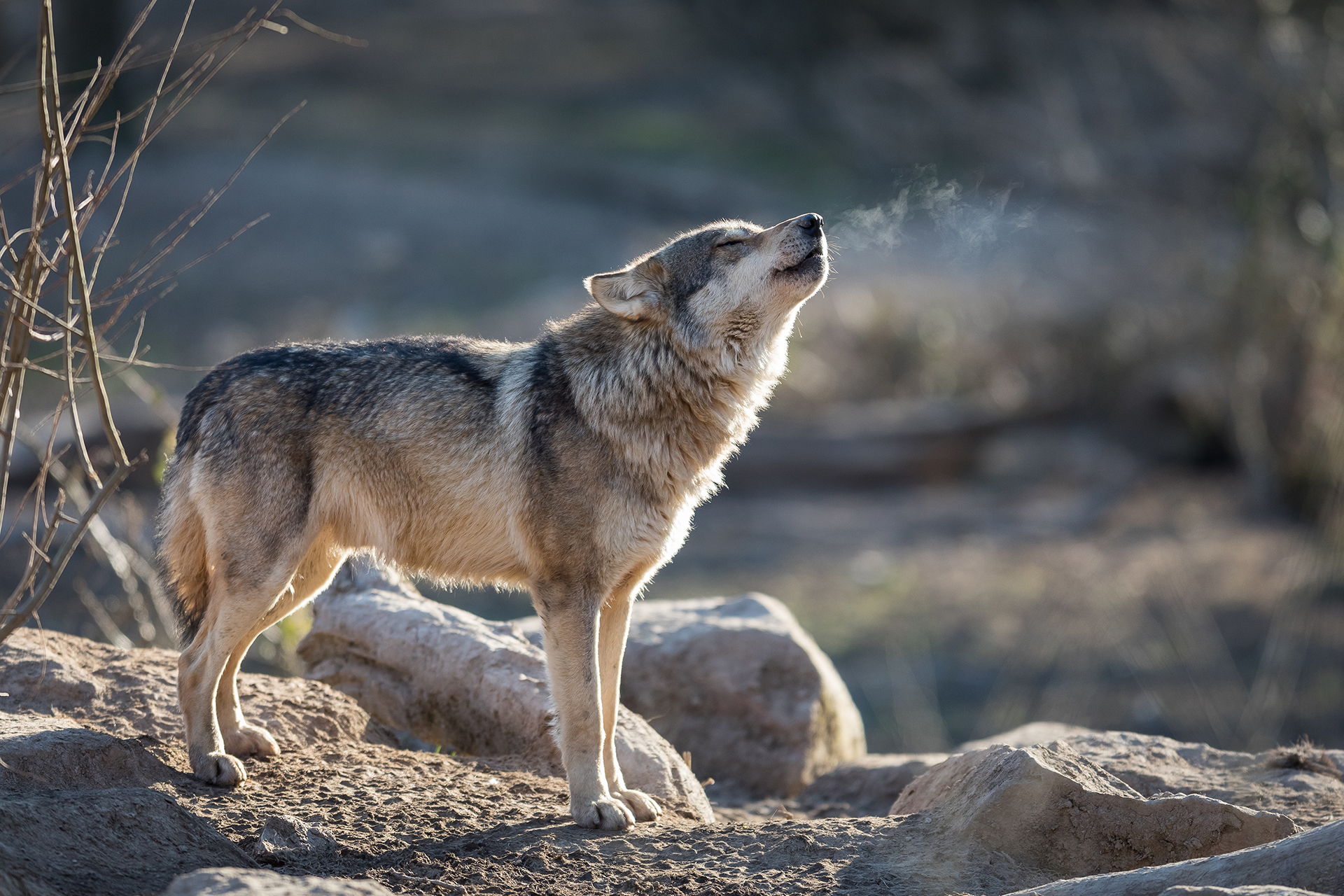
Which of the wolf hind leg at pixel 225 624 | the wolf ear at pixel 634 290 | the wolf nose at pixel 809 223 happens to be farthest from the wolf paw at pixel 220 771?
the wolf nose at pixel 809 223

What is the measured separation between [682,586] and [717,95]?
20284 millimetres

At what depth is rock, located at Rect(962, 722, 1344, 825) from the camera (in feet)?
17.2

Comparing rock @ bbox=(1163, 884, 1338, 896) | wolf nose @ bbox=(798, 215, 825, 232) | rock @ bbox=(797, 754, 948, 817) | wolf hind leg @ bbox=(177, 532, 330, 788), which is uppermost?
wolf nose @ bbox=(798, 215, 825, 232)

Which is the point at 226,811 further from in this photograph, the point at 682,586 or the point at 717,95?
the point at 717,95

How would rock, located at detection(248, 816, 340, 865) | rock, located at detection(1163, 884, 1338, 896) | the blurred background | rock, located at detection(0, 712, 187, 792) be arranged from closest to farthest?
rock, located at detection(1163, 884, 1338, 896)
rock, located at detection(248, 816, 340, 865)
rock, located at detection(0, 712, 187, 792)
the blurred background

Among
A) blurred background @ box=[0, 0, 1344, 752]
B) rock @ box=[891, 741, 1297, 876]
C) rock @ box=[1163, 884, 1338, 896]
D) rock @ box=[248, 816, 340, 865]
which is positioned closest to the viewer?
rock @ box=[1163, 884, 1338, 896]

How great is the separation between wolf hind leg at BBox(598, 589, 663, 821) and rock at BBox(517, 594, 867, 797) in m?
1.72

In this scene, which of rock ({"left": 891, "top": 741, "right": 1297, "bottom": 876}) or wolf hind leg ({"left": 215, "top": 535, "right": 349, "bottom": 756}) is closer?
rock ({"left": 891, "top": 741, "right": 1297, "bottom": 876})

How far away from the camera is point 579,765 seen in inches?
188

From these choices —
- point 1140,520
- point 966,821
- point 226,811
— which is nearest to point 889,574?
point 1140,520

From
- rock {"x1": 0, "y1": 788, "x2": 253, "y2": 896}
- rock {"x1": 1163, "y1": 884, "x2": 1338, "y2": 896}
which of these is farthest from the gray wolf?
rock {"x1": 1163, "y1": 884, "x2": 1338, "y2": 896}

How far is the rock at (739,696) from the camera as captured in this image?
6961mm

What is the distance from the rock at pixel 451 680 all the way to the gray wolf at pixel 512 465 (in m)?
0.71

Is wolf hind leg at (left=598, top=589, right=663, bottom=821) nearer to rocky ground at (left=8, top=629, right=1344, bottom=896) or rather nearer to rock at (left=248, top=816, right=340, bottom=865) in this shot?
rocky ground at (left=8, top=629, right=1344, bottom=896)
